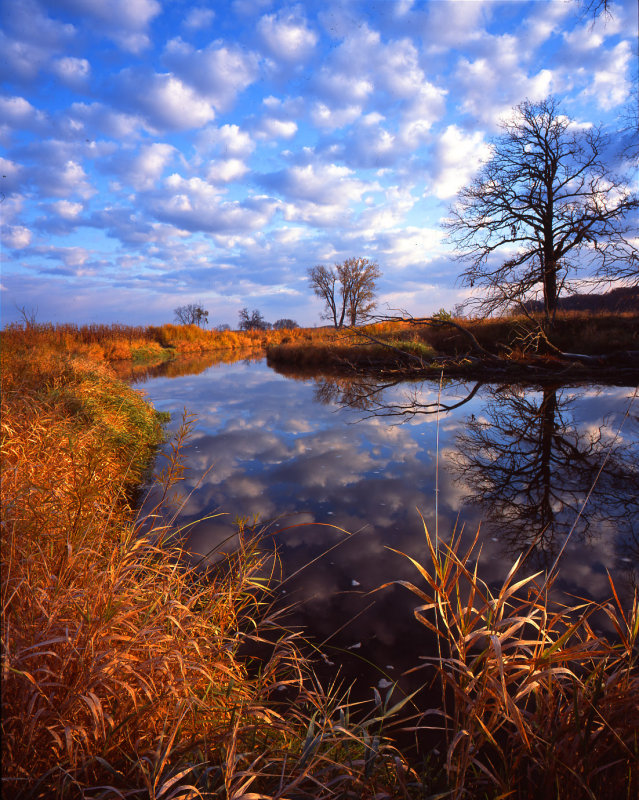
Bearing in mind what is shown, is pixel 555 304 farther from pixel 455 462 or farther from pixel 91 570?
pixel 91 570

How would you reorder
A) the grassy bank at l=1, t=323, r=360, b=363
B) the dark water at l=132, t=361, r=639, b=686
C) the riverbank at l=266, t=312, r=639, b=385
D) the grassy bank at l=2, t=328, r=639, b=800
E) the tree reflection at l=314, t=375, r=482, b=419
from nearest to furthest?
the grassy bank at l=2, t=328, r=639, b=800
the dark water at l=132, t=361, r=639, b=686
the tree reflection at l=314, t=375, r=482, b=419
the grassy bank at l=1, t=323, r=360, b=363
the riverbank at l=266, t=312, r=639, b=385

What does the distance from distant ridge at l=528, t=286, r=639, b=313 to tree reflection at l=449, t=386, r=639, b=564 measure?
693 cm

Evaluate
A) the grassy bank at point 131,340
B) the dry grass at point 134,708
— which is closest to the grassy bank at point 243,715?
the dry grass at point 134,708

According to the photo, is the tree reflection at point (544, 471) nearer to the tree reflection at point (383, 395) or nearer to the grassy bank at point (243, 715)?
the tree reflection at point (383, 395)

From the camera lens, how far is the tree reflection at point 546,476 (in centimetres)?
415

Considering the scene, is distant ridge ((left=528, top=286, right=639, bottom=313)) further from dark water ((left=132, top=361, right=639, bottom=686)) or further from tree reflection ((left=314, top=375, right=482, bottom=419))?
tree reflection ((left=314, top=375, right=482, bottom=419))

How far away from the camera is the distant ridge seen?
12.9 metres

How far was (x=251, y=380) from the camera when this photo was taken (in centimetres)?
1689

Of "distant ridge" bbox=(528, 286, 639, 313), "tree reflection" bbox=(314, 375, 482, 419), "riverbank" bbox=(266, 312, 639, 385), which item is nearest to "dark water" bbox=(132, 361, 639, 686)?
"tree reflection" bbox=(314, 375, 482, 419)

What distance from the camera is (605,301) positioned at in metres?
15.9

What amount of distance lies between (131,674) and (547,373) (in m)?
15.0

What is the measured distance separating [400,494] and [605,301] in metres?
15.9

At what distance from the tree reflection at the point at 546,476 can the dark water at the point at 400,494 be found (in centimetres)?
3

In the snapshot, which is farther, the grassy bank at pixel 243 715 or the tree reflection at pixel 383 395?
the tree reflection at pixel 383 395
